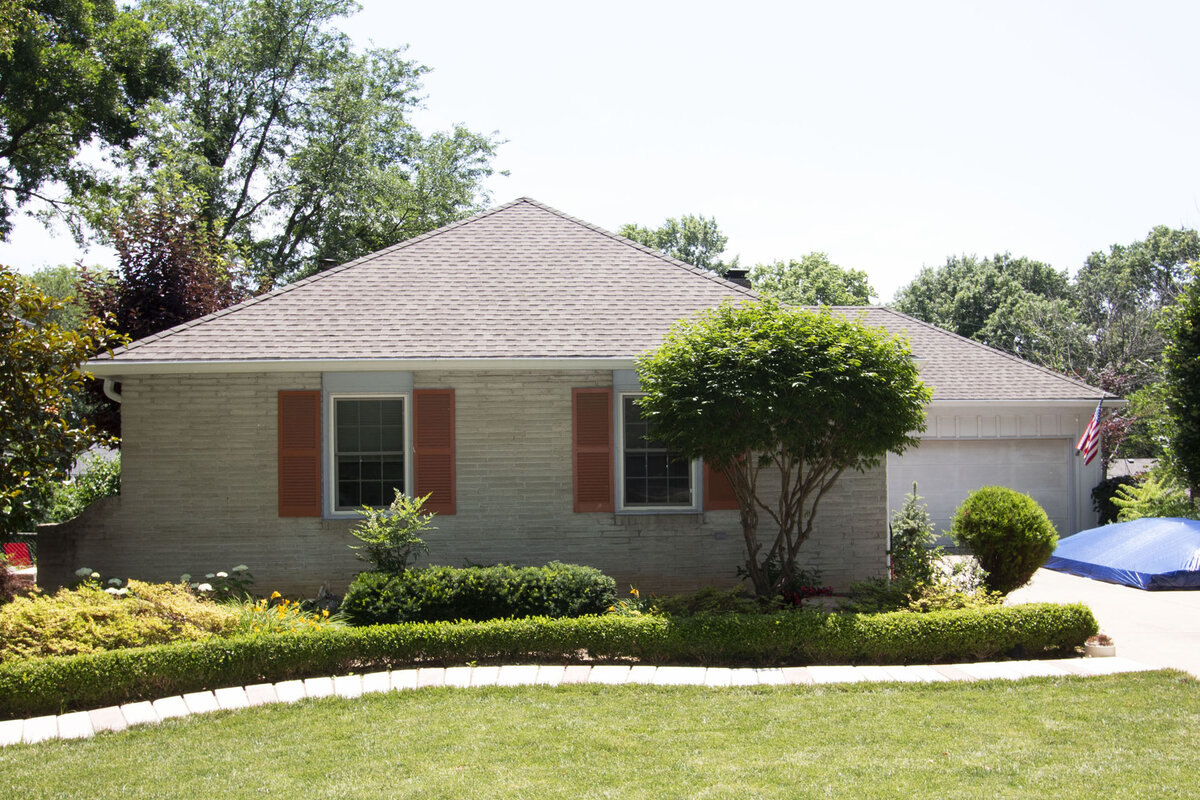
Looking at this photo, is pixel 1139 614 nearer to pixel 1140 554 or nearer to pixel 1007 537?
pixel 1007 537

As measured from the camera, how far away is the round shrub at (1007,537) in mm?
10422

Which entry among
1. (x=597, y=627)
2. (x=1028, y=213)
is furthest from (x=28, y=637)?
(x=1028, y=213)

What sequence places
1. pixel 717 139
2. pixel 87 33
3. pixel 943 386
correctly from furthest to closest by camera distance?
pixel 87 33 → pixel 943 386 → pixel 717 139

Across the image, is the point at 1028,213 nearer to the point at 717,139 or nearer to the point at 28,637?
the point at 717,139

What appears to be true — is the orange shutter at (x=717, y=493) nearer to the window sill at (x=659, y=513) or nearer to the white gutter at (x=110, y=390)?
the window sill at (x=659, y=513)

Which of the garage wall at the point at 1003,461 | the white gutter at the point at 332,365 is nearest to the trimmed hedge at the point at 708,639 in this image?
the white gutter at the point at 332,365

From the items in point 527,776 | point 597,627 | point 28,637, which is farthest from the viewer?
point 597,627

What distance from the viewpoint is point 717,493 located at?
36.1 ft

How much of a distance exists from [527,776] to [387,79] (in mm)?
29581

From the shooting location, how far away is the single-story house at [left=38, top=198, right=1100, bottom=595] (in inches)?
419

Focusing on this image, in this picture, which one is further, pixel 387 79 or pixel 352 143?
pixel 387 79

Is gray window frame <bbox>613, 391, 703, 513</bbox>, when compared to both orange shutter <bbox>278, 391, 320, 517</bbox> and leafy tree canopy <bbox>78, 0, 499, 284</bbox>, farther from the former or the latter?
leafy tree canopy <bbox>78, 0, 499, 284</bbox>

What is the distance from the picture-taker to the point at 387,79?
101ft

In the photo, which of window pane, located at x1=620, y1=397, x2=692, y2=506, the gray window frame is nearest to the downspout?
the gray window frame
